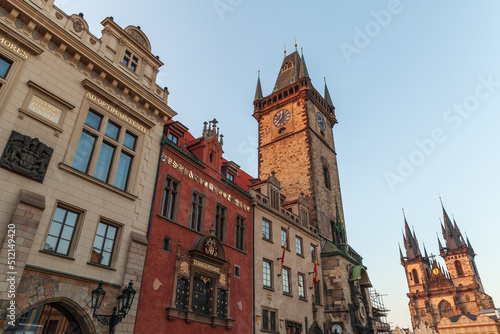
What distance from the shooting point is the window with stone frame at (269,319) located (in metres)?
20.3

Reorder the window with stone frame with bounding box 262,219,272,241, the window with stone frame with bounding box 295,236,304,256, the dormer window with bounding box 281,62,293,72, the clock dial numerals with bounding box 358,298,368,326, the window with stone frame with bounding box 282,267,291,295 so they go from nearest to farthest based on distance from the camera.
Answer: the window with stone frame with bounding box 282,267,291,295 → the window with stone frame with bounding box 262,219,272,241 → the window with stone frame with bounding box 295,236,304,256 → the clock dial numerals with bounding box 358,298,368,326 → the dormer window with bounding box 281,62,293,72

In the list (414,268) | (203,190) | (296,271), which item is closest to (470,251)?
(414,268)

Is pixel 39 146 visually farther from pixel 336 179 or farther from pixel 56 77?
pixel 336 179

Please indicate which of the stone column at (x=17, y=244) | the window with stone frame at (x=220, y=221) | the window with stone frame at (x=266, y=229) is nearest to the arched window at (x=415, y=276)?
the window with stone frame at (x=266, y=229)

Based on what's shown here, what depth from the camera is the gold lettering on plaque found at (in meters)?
12.4

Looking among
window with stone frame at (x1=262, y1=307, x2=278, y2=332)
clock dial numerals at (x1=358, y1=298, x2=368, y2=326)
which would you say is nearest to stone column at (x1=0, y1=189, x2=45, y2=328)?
window with stone frame at (x1=262, y1=307, x2=278, y2=332)

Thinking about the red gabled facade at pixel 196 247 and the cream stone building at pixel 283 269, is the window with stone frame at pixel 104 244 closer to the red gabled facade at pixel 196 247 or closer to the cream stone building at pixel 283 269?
the red gabled facade at pixel 196 247

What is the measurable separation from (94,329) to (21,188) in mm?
5160

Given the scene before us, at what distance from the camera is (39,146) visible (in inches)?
472

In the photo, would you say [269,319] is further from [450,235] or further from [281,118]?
[450,235]

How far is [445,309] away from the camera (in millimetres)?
100875

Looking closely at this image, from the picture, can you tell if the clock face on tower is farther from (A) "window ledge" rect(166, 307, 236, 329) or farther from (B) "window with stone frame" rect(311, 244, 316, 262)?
(A) "window ledge" rect(166, 307, 236, 329)

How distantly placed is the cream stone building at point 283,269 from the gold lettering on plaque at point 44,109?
13171 millimetres

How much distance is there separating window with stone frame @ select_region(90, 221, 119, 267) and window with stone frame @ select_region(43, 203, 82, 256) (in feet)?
2.68
